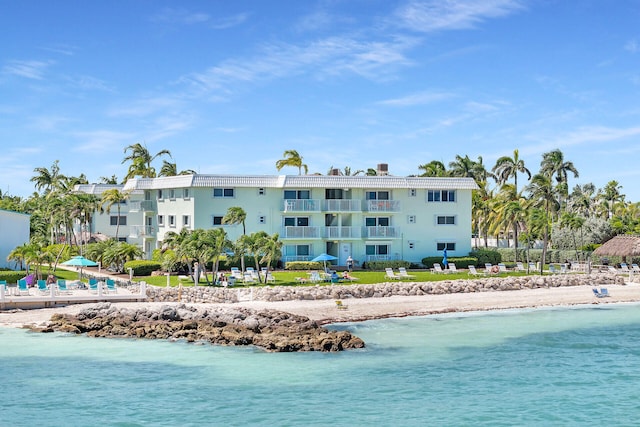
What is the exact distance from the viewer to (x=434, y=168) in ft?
244

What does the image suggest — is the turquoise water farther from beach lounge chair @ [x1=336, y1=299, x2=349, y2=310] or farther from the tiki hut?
the tiki hut

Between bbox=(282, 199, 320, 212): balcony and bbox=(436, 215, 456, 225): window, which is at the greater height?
bbox=(282, 199, 320, 212): balcony

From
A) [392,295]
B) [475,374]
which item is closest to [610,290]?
[392,295]

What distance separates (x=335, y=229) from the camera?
55188 mm

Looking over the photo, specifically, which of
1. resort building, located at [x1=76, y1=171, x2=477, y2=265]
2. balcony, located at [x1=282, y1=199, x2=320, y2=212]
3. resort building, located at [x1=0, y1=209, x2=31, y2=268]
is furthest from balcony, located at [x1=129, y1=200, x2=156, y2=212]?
balcony, located at [x1=282, y1=199, x2=320, y2=212]

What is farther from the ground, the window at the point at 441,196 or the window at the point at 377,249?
the window at the point at 441,196

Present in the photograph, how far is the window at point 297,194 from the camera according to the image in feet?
182

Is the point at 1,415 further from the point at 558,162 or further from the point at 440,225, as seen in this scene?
the point at 558,162

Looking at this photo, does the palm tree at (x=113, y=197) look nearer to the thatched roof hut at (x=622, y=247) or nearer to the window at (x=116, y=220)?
the window at (x=116, y=220)

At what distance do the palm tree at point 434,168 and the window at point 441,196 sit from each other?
15451mm

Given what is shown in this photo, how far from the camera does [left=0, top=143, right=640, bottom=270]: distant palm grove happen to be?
2008 inches

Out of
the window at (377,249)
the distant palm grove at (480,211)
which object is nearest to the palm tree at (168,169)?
the distant palm grove at (480,211)

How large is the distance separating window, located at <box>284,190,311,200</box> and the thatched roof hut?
22.4m

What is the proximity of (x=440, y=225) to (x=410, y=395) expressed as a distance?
3587 cm
